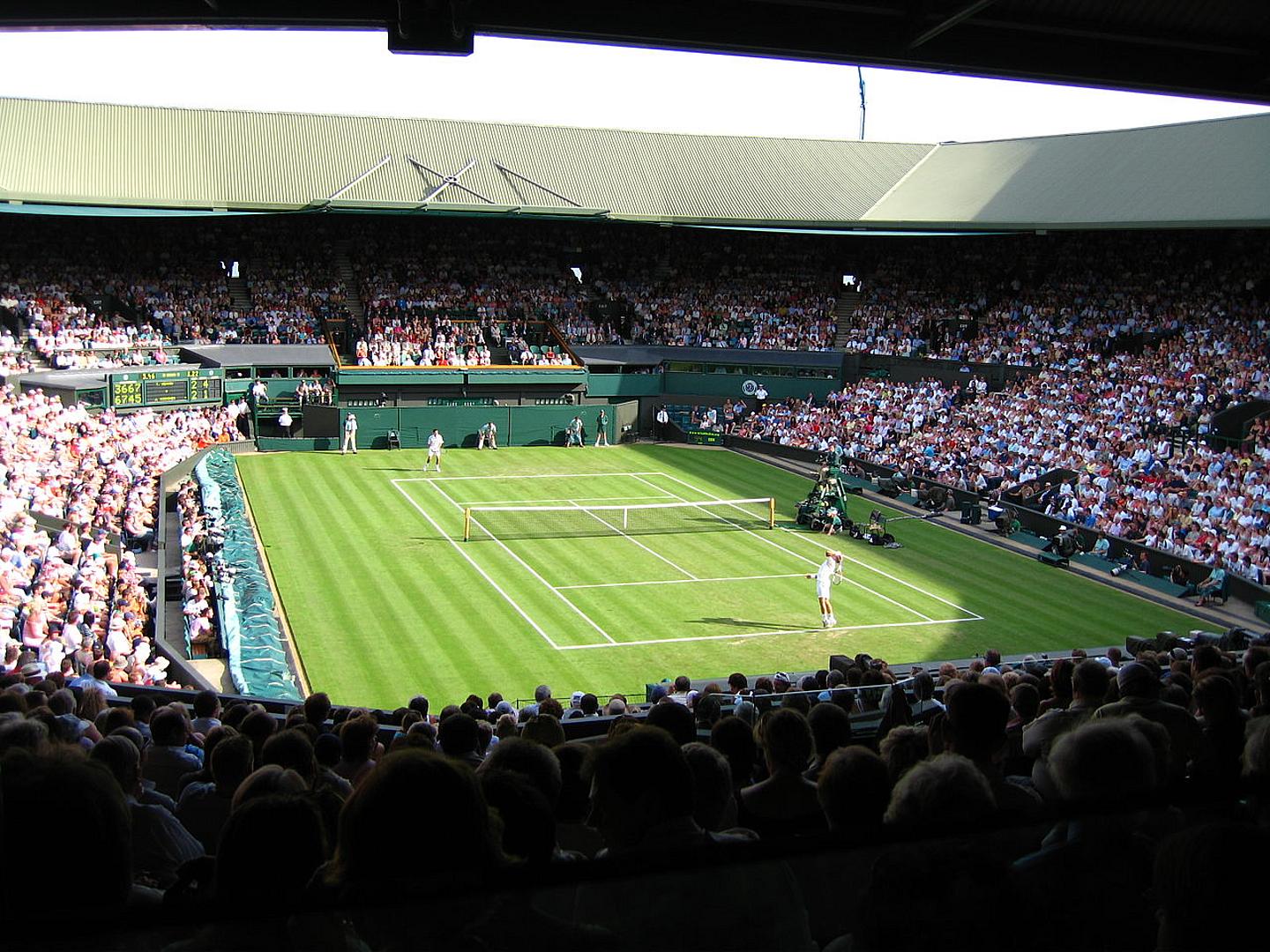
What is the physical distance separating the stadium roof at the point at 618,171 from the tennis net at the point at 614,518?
19173mm

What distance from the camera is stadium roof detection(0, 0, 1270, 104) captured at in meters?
6.82

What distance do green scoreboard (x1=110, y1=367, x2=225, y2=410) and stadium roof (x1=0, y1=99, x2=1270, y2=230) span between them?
8183mm

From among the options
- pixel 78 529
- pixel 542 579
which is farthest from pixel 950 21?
pixel 542 579

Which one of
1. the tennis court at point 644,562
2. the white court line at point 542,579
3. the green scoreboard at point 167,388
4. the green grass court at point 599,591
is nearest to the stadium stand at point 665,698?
the green scoreboard at point 167,388

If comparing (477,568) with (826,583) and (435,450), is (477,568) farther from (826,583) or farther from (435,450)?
(435,450)

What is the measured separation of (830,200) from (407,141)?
67.1 ft

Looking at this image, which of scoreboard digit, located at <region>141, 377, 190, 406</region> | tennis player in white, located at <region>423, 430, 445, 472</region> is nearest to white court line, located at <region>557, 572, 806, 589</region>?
tennis player in white, located at <region>423, 430, 445, 472</region>

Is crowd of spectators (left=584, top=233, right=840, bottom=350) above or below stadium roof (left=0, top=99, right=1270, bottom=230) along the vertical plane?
below

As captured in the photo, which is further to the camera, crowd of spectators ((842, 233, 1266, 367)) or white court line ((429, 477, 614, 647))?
crowd of spectators ((842, 233, 1266, 367))

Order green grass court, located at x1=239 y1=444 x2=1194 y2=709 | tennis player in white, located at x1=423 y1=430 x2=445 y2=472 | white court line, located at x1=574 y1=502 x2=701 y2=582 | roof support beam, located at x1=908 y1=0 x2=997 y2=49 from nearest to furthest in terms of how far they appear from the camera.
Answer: roof support beam, located at x1=908 y1=0 x2=997 y2=49, green grass court, located at x1=239 y1=444 x2=1194 y2=709, white court line, located at x1=574 y1=502 x2=701 y2=582, tennis player in white, located at x1=423 y1=430 x2=445 y2=472

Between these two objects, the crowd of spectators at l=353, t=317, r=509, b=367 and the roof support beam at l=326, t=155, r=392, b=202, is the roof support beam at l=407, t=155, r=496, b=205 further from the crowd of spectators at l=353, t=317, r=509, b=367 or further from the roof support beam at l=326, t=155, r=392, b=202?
the crowd of spectators at l=353, t=317, r=509, b=367

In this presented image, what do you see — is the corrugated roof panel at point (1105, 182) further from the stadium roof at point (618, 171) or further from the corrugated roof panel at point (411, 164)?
the corrugated roof panel at point (411, 164)

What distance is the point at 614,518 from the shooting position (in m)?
32.8

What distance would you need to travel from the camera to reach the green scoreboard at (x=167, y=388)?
125 ft
